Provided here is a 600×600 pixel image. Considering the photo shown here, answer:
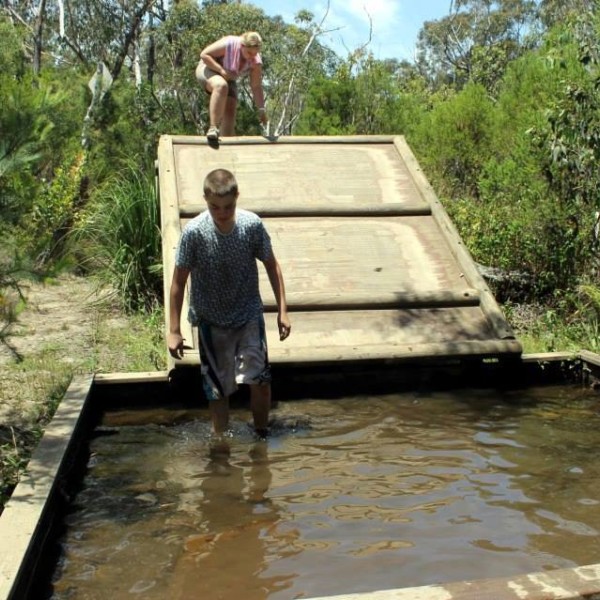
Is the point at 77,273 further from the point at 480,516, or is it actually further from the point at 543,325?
the point at 480,516

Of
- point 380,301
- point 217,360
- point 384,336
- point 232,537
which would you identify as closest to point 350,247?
point 380,301

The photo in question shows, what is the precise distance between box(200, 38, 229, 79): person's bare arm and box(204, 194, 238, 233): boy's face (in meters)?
4.66

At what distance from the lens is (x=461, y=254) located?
23.4 feet

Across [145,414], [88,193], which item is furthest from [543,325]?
[88,193]

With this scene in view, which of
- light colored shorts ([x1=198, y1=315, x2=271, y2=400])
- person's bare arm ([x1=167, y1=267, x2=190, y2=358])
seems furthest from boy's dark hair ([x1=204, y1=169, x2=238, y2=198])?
light colored shorts ([x1=198, y1=315, x2=271, y2=400])

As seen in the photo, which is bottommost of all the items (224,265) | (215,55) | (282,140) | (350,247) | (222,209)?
(224,265)

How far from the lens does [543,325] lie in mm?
7672

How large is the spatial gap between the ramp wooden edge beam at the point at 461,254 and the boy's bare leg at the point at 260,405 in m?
1.94

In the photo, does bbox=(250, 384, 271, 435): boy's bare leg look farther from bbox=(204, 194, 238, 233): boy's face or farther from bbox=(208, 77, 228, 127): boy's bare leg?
bbox=(208, 77, 228, 127): boy's bare leg

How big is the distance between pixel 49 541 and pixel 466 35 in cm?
4036

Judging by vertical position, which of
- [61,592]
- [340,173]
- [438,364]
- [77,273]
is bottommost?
[61,592]

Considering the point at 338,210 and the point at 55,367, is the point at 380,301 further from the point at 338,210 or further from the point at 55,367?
the point at 55,367

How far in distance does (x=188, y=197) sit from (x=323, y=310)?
1.68m

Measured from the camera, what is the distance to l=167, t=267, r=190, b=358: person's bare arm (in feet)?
16.2
